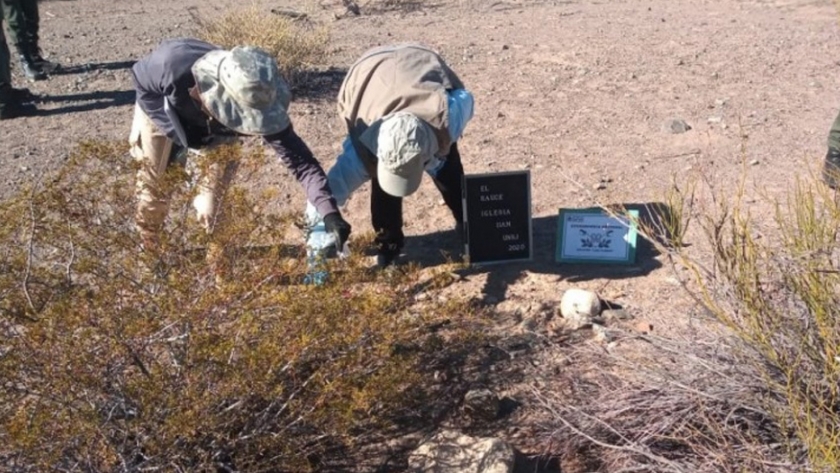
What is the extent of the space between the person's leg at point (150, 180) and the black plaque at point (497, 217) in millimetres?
1350

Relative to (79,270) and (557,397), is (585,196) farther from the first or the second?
(79,270)

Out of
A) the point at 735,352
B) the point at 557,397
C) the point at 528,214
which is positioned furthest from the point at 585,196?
the point at 735,352

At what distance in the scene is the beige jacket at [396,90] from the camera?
4.24 metres

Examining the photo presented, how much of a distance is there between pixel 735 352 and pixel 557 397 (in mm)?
694

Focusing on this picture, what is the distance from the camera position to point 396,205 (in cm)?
469

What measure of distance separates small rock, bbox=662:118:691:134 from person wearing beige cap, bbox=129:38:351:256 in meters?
3.09

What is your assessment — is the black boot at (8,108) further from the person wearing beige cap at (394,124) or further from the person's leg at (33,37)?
the person wearing beige cap at (394,124)

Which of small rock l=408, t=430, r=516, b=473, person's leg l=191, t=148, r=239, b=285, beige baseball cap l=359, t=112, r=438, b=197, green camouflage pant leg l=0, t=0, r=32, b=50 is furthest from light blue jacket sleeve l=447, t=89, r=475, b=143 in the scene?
green camouflage pant leg l=0, t=0, r=32, b=50

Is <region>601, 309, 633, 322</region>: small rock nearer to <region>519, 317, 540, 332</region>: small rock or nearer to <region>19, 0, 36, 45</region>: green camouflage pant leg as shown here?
<region>519, 317, 540, 332</region>: small rock

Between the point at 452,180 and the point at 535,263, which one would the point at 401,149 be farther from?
the point at 535,263

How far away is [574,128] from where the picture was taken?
6672 mm

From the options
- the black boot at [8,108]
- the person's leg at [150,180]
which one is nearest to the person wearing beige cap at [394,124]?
the person's leg at [150,180]

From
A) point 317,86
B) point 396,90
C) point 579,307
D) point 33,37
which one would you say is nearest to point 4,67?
point 33,37

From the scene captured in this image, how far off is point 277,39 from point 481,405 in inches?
184
